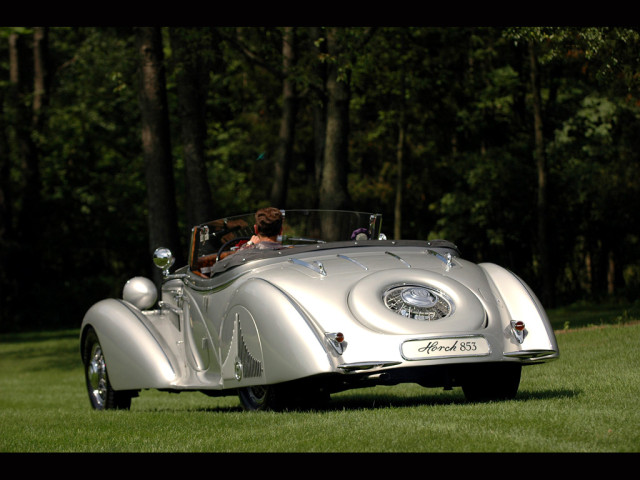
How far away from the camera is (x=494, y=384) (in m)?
7.77

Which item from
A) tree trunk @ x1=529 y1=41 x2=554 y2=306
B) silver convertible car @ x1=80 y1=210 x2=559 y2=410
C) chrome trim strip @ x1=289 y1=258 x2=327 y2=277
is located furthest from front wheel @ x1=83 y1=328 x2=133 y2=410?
tree trunk @ x1=529 y1=41 x2=554 y2=306

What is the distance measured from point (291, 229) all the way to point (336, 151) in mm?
11434

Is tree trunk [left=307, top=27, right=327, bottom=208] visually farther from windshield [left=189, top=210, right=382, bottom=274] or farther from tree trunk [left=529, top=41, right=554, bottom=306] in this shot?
windshield [left=189, top=210, right=382, bottom=274]

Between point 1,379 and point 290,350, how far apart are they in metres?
15.0

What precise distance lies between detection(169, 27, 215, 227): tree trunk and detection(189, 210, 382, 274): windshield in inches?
A: 482

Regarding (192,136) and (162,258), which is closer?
(162,258)

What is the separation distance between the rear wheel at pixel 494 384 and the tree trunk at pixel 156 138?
42.1ft

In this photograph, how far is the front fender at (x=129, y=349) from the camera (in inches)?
354

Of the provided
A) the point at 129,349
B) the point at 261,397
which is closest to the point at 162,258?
the point at 129,349

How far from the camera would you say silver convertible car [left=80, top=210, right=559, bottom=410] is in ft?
22.3

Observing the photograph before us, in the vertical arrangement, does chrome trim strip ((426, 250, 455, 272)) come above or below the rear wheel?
above

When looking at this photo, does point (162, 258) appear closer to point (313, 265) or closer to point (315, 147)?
point (313, 265)

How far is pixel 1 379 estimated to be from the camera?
20547mm
